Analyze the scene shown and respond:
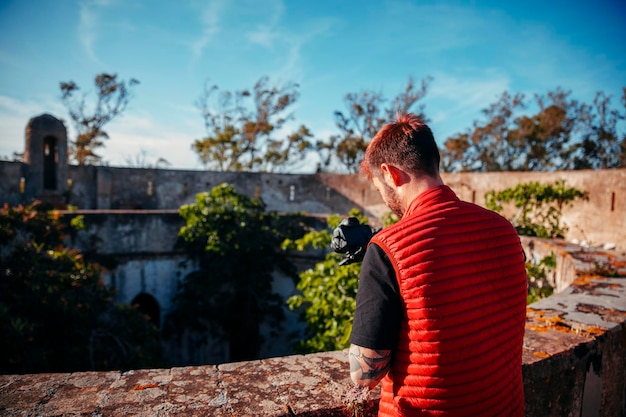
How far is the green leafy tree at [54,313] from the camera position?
4.52 metres

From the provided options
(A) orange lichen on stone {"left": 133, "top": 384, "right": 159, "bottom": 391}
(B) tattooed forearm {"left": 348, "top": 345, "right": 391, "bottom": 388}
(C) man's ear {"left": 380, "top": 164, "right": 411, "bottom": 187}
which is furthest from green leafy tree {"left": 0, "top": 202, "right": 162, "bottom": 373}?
(C) man's ear {"left": 380, "top": 164, "right": 411, "bottom": 187}

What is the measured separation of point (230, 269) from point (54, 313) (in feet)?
11.4

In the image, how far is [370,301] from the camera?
3.58 feet

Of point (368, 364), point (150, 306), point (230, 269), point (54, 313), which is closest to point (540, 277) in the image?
point (368, 364)

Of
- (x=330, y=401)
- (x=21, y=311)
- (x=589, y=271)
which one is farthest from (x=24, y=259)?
(x=589, y=271)

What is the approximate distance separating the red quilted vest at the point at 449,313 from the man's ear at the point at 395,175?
0.31 ft

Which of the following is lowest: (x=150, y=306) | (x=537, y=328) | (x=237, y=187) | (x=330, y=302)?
(x=150, y=306)

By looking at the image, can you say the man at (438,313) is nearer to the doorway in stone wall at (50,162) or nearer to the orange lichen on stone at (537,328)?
the orange lichen on stone at (537,328)

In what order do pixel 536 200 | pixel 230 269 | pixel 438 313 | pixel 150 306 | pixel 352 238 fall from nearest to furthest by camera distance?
pixel 438 313, pixel 352 238, pixel 536 200, pixel 230 269, pixel 150 306

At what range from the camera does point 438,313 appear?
1.07m

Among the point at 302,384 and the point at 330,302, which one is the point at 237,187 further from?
the point at 302,384

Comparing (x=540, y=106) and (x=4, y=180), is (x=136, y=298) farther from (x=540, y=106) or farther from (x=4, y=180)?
(x=540, y=106)

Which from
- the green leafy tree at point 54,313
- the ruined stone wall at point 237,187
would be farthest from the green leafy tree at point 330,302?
the ruined stone wall at point 237,187

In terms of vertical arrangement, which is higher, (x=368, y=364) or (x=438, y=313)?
(x=438, y=313)
